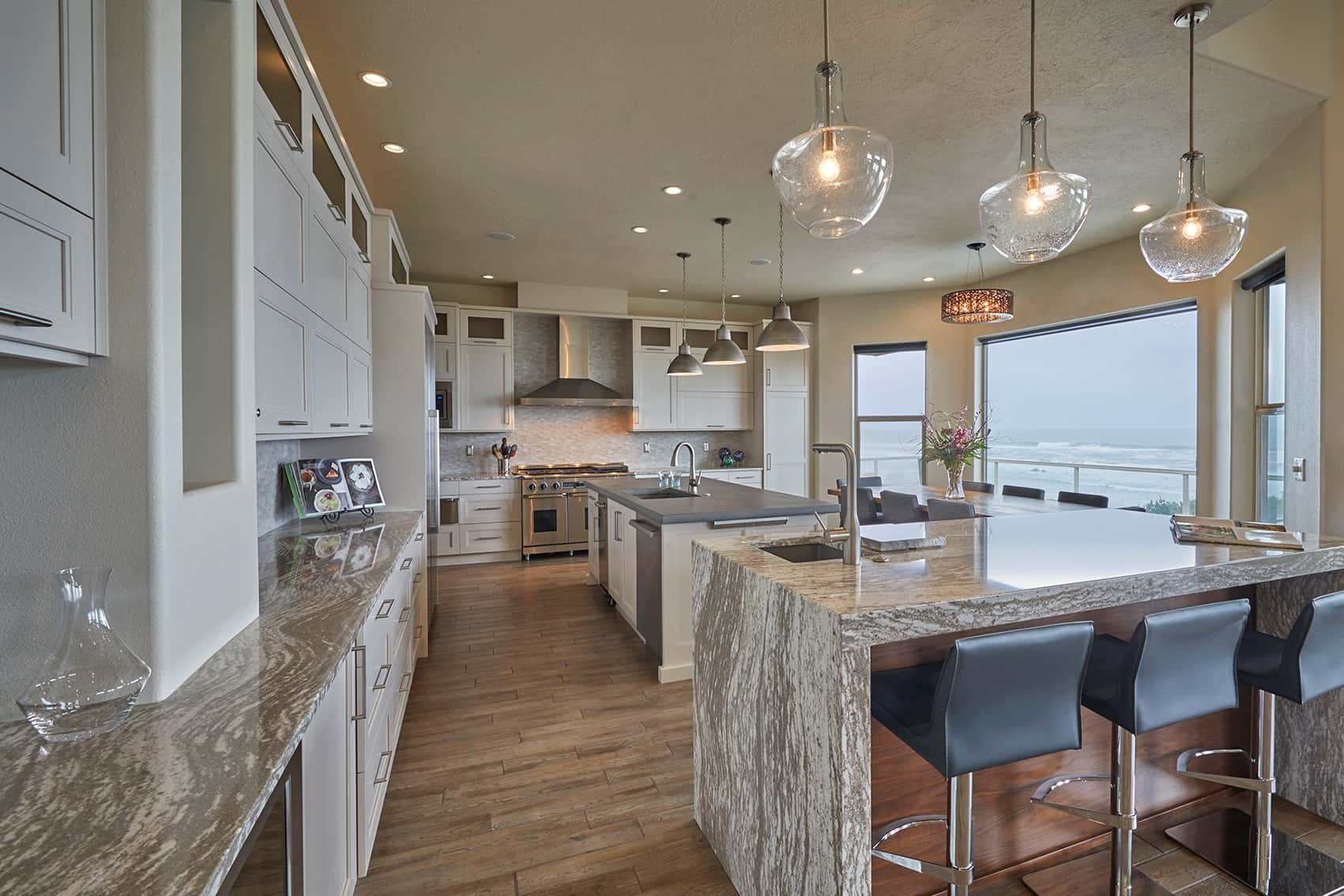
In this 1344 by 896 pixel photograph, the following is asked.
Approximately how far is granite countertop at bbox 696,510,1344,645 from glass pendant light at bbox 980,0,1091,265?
1.04 meters

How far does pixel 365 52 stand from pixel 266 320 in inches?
54.9

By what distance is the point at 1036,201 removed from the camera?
1906 mm

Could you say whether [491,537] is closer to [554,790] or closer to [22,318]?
[554,790]

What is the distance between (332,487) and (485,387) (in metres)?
3.35

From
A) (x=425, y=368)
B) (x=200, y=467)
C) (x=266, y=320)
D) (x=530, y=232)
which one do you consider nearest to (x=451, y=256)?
(x=530, y=232)

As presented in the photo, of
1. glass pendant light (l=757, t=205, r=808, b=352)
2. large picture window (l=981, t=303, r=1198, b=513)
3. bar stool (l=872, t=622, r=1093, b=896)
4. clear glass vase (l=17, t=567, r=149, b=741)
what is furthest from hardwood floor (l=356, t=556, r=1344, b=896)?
large picture window (l=981, t=303, r=1198, b=513)

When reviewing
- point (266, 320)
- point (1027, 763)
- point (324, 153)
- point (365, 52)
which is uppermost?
point (365, 52)

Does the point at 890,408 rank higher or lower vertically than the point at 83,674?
higher

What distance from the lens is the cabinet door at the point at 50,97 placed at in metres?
0.84

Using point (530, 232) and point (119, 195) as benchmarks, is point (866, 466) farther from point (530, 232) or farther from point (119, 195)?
point (119, 195)

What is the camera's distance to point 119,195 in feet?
3.44

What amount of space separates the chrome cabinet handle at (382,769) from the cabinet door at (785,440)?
5.39 metres

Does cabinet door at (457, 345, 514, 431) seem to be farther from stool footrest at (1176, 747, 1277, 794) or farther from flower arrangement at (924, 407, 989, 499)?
stool footrest at (1176, 747, 1277, 794)

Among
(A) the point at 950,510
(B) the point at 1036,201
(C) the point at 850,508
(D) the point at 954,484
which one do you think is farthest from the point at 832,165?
(D) the point at 954,484
